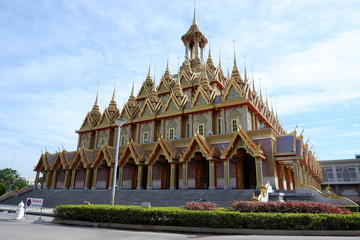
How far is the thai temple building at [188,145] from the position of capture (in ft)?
71.8

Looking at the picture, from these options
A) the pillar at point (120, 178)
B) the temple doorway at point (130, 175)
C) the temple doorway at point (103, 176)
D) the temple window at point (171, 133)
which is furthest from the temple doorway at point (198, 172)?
the temple doorway at point (103, 176)

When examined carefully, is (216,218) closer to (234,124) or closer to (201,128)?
(234,124)

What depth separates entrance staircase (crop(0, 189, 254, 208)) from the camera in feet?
59.0

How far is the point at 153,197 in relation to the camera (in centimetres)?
2077

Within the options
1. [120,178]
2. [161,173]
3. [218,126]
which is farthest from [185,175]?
[120,178]

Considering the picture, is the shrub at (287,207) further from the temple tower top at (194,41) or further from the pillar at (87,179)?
the temple tower top at (194,41)

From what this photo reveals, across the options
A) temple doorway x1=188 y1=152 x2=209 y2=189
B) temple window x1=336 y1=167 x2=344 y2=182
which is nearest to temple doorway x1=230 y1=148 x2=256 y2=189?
temple doorway x1=188 y1=152 x2=209 y2=189

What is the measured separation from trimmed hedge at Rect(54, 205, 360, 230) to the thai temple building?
10290mm

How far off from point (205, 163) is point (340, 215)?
643 inches

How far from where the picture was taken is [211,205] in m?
12.1

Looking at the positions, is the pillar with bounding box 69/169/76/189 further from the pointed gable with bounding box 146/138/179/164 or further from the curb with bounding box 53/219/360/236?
the curb with bounding box 53/219/360/236

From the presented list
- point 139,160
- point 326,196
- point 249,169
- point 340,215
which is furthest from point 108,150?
point 340,215

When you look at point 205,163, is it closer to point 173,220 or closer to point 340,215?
point 173,220

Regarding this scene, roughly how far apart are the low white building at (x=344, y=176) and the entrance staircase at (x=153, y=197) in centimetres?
4221
